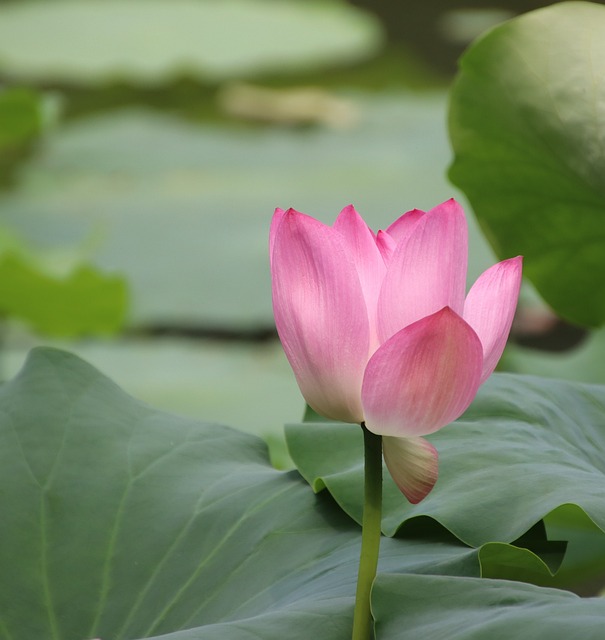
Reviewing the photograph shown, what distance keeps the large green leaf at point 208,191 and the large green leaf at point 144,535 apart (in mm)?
1236

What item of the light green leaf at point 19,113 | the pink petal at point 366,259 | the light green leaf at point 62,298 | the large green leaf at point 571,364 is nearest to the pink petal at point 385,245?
the pink petal at point 366,259

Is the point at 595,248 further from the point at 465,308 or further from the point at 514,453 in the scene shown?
the point at 465,308

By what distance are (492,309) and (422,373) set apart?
51 mm

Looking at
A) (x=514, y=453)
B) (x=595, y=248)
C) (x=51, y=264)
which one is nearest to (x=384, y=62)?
(x=51, y=264)

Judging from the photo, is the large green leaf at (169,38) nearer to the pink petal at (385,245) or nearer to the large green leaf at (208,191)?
the large green leaf at (208,191)

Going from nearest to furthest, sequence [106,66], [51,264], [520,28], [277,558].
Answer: [277,558] → [520,28] → [51,264] → [106,66]

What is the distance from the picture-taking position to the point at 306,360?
39 centimetres

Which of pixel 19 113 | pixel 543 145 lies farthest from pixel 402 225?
pixel 19 113

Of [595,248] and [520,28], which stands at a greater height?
[520,28]

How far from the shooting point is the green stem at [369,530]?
1.27ft

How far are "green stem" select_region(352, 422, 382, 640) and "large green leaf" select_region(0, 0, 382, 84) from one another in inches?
110

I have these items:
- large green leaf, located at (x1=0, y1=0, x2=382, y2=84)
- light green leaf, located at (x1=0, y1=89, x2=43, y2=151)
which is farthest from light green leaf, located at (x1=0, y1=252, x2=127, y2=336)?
large green leaf, located at (x1=0, y1=0, x2=382, y2=84)

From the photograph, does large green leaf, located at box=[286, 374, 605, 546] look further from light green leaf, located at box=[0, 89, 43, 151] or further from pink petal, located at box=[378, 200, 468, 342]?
light green leaf, located at box=[0, 89, 43, 151]

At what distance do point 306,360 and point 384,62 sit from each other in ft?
11.1
